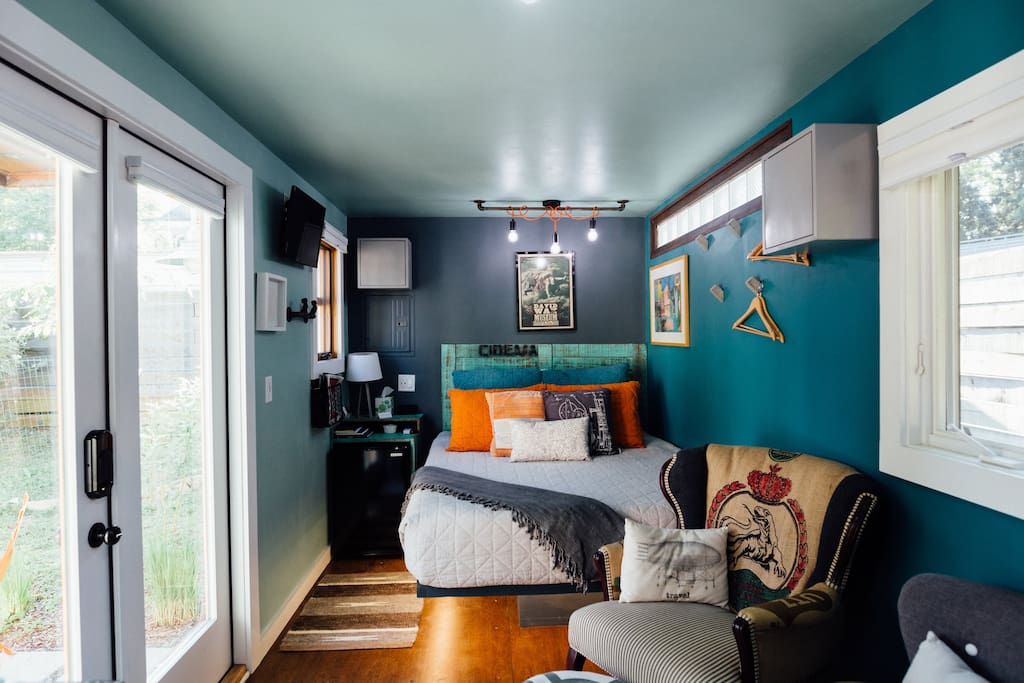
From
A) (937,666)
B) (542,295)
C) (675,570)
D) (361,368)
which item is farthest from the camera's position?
(542,295)

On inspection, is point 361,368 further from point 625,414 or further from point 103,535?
point 103,535

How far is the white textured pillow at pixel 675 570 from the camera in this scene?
2066mm

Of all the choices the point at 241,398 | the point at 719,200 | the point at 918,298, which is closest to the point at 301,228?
the point at 241,398

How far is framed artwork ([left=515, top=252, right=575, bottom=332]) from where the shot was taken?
4.55m

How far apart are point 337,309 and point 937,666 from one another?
3893 millimetres

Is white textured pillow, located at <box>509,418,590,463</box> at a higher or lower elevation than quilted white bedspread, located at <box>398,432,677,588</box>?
higher

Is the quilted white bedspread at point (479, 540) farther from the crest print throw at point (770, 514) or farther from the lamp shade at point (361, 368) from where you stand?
the lamp shade at point (361, 368)

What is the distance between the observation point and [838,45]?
186 cm

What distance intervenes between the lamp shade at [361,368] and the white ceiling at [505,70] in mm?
1542

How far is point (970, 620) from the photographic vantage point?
132 cm

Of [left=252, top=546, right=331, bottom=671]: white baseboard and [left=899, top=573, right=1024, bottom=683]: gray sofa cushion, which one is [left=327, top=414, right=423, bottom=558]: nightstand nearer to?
[left=252, top=546, right=331, bottom=671]: white baseboard

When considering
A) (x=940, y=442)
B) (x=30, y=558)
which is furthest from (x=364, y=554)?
(x=940, y=442)

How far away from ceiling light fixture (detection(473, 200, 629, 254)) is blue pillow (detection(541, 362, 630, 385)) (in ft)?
3.13

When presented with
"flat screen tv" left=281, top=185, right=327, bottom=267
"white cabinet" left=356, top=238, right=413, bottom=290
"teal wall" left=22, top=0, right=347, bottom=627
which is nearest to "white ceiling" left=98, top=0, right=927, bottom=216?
"teal wall" left=22, top=0, right=347, bottom=627
